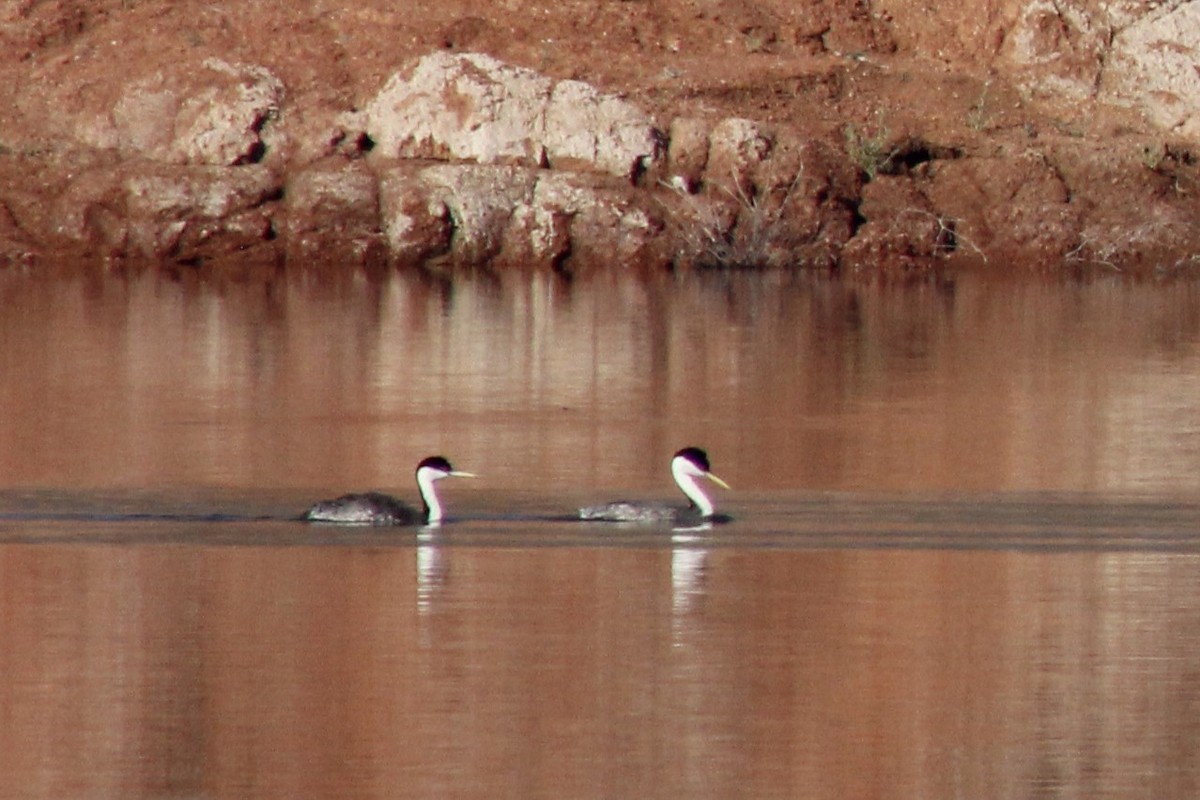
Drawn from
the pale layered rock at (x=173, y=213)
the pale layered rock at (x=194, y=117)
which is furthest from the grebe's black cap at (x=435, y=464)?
the pale layered rock at (x=194, y=117)

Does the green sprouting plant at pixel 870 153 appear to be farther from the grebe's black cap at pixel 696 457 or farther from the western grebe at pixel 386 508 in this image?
the western grebe at pixel 386 508

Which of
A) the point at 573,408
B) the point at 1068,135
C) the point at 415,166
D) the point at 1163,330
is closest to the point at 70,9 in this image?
the point at 415,166

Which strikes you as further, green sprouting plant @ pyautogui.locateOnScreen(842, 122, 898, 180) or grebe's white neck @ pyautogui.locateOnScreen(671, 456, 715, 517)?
green sprouting plant @ pyautogui.locateOnScreen(842, 122, 898, 180)

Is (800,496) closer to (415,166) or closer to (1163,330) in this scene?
(1163,330)

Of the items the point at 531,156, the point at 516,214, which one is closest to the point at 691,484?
the point at 516,214

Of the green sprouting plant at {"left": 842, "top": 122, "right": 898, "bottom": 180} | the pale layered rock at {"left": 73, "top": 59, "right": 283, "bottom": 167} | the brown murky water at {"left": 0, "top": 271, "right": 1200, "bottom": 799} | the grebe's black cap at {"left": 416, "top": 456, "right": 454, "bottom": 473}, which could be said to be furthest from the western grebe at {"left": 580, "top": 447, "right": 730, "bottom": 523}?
the pale layered rock at {"left": 73, "top": 59, "right": 283, "bottom": 167}

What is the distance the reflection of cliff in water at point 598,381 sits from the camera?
20469mm

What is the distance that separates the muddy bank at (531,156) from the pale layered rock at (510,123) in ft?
0.13

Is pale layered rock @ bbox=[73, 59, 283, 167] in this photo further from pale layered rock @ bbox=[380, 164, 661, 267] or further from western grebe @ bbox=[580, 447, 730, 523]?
western grebe @ bbox=[580, 447, 730, 523]

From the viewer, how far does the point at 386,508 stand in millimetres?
17531

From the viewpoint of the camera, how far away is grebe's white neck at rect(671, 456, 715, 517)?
18.0 meters

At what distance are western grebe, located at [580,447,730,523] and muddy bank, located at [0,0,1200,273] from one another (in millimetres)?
23212

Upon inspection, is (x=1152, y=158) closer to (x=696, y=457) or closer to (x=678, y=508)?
(x=696, y=457)

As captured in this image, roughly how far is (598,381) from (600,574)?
36.3 feet
